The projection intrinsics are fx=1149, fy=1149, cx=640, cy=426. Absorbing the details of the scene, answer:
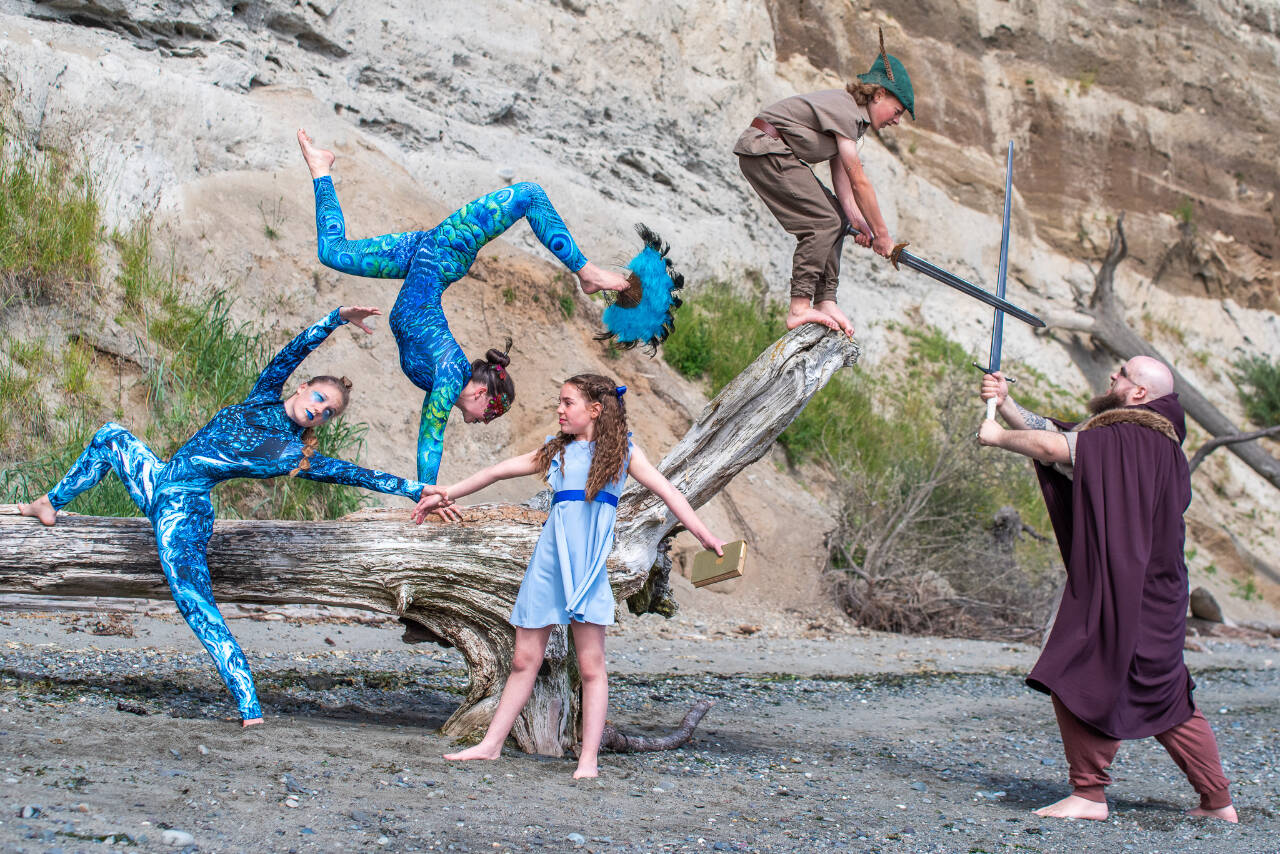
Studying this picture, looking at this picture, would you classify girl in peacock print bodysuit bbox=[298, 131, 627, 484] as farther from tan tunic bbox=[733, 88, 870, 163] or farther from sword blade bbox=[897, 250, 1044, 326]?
sword blade bbox=[897, 250, 1044, 326]

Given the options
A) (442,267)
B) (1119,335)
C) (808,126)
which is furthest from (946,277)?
(1119,335)

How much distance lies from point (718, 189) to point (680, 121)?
1077 millimetres

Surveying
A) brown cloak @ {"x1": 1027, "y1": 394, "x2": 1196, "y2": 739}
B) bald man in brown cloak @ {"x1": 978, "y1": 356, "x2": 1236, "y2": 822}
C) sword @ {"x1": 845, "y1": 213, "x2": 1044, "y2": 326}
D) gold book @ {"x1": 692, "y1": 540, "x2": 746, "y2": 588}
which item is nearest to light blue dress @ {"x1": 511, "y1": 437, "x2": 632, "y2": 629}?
gold book @ {"x1": 692, "y1": 540, "x2": 746, "y2": 588}

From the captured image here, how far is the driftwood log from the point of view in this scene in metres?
5.06

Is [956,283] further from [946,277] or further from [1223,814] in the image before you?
[1223,814]

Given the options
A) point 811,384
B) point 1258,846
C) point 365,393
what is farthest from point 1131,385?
point 365,393

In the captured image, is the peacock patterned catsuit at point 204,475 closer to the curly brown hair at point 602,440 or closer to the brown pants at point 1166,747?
the curly brown hair at point 602,440

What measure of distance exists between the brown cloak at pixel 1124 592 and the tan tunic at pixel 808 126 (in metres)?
1.93

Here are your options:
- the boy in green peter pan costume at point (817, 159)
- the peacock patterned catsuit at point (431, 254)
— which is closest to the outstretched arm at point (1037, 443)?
the boy in green peter pan costume at point (817, 159)

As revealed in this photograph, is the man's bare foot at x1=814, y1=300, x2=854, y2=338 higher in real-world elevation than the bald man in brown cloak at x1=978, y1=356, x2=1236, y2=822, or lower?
higher

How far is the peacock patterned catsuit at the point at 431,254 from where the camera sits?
17.4 ft

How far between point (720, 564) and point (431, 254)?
7.02ft

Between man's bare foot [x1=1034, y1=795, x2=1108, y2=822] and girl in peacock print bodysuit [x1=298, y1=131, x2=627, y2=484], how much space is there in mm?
2914

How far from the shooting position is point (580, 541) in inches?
177
